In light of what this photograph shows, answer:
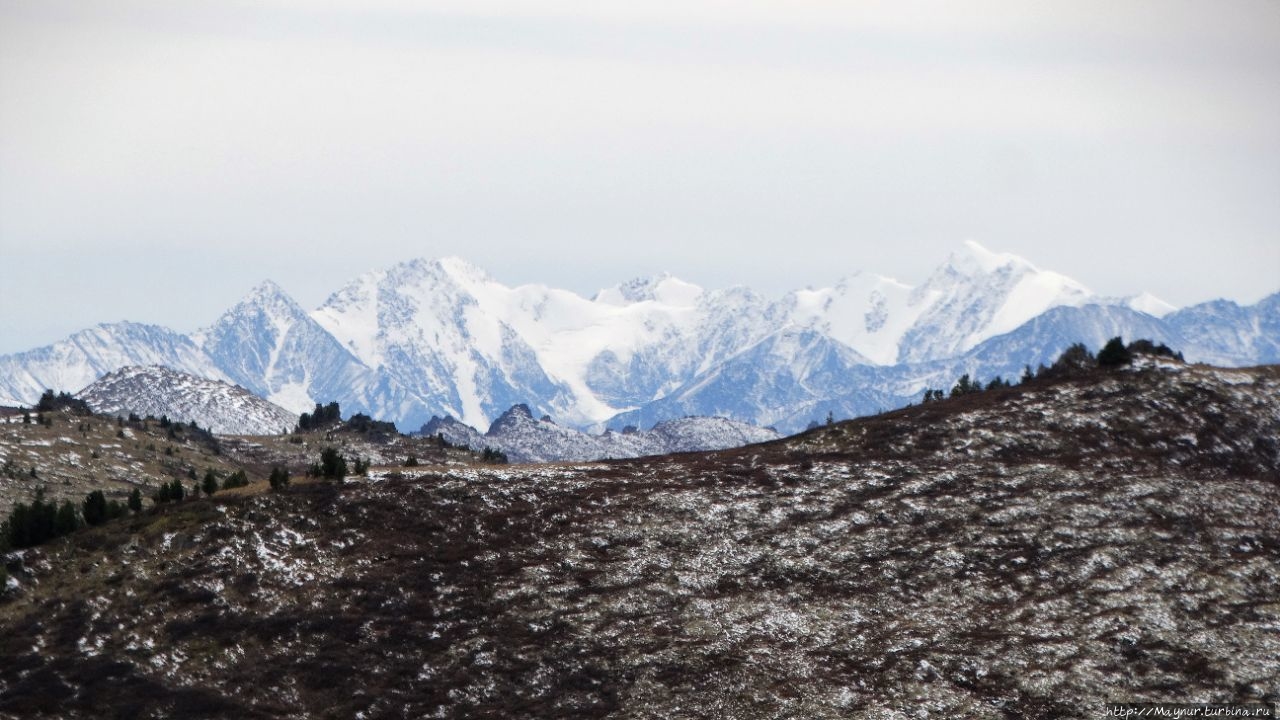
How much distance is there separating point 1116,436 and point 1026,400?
9.66 m

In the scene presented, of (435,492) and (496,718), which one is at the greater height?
(435,492)

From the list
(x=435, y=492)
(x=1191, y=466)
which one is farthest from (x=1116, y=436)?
(x=435, y=492)

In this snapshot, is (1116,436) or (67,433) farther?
(67,433)

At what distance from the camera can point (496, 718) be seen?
80375 millimetres

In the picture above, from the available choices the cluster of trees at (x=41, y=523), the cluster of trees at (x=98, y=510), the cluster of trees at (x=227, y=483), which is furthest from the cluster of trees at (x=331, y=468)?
the cluster of trees at (x=41, y=523)

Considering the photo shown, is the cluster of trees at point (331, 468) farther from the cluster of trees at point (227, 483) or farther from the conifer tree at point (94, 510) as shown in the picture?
the conifer tree at point (94, 510)

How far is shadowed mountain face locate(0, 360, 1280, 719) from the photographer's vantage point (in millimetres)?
82500

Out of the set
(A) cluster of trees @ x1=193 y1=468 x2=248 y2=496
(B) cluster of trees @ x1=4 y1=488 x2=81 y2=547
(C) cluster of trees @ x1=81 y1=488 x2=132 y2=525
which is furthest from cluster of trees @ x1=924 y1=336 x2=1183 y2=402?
(B) cluster of trees @ x1=4 y1=488 x2=81 y2=547

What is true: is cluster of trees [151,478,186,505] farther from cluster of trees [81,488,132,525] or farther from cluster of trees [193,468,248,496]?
cluster of trees [81,488,132,525]

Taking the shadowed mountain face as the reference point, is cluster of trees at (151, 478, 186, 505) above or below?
above

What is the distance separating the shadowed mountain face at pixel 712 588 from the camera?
82.5 meters

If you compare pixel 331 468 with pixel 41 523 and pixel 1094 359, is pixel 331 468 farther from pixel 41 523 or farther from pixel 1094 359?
pixel 1094 359

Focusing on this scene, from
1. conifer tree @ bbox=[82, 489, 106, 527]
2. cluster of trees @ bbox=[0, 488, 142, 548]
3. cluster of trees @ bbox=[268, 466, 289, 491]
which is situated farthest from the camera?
cluster of trees @ bbox=[268, 466, 289, 491]

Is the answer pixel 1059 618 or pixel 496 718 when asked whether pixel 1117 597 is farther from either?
pixel 496 718
